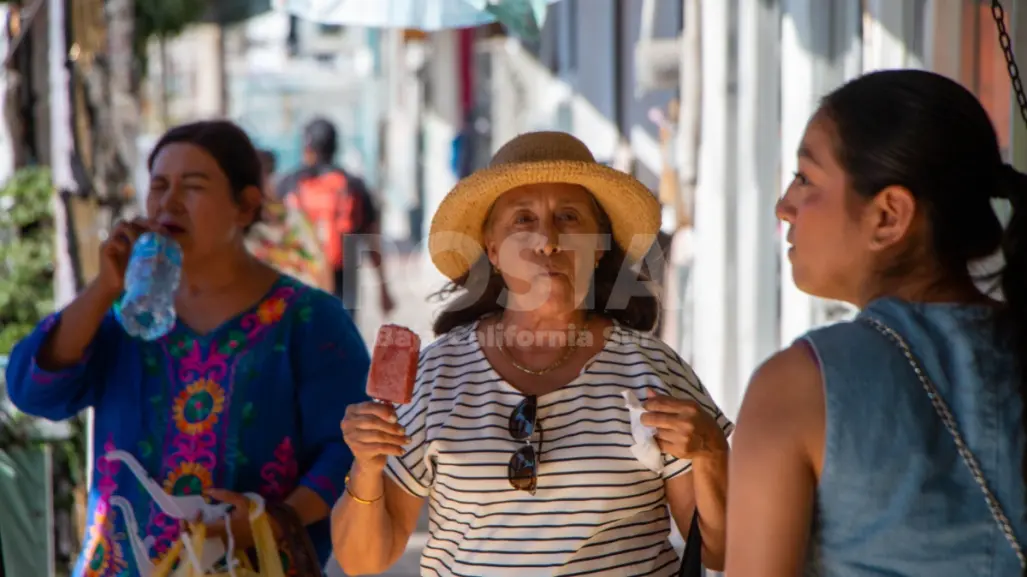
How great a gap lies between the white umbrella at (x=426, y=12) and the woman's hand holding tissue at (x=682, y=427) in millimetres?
2659

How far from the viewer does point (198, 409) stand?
11.0 ft

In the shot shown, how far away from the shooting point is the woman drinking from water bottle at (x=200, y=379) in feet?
10.9

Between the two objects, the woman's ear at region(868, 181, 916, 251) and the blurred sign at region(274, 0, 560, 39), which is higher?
the blurred sign at region(274, 0, 560, 39)

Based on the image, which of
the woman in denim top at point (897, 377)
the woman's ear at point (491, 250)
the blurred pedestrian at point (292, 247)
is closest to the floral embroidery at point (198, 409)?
the woman's ear at point (491, 250)

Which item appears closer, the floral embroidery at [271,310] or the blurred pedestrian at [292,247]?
the floral embroidery at [271,310]

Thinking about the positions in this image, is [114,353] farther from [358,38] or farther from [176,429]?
[358,38]

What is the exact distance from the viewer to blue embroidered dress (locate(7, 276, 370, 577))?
3.33 m

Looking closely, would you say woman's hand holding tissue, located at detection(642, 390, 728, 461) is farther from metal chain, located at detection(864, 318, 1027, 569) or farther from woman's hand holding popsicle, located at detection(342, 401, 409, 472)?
metal chain, located at detection(864, 318, 1027, 569)

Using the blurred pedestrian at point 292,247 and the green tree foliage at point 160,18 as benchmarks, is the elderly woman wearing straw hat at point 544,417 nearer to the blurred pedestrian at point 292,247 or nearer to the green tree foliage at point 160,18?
the blurred pedestrian at point 292,247

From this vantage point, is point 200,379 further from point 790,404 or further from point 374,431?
point 790,404

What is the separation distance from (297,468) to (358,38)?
36338 millimetres

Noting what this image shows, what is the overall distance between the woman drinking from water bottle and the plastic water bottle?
3 centimetres

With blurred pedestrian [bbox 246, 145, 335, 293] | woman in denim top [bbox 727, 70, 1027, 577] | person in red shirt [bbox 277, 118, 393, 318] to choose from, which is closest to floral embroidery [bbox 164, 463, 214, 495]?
woman in denim top [bbox 727, 70, 1027, 577]

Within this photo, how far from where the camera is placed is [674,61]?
7.98 m
